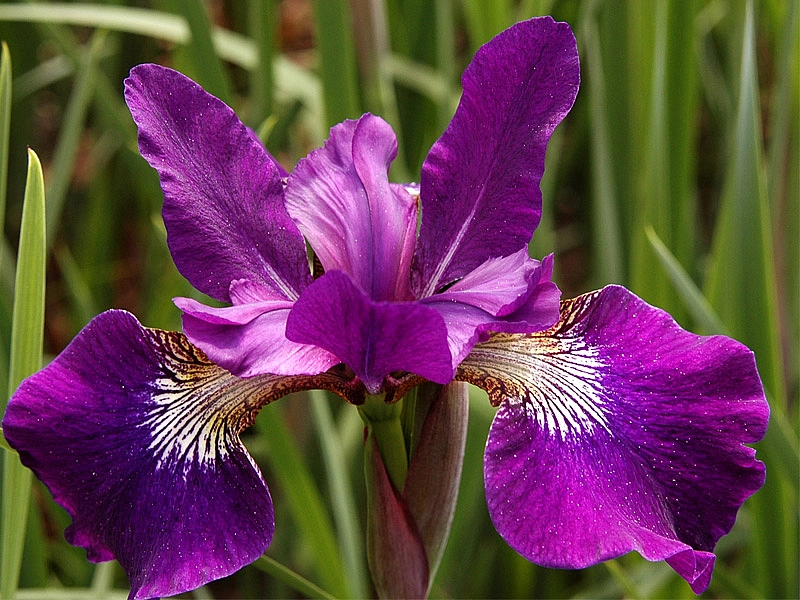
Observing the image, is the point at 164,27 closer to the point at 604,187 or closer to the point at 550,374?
the point at 604,187

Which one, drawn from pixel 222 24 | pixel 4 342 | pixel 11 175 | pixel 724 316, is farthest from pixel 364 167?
pixel 222 24

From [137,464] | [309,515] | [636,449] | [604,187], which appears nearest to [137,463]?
[137,464]

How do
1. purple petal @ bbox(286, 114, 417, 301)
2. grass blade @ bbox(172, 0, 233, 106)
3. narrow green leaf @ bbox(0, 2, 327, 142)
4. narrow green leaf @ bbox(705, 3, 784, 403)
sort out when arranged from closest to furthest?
1. purple petal @ bbox(286, 114, 417, 301)
2. narrow green leaf @ bbox(705, 3, 784, 403)
3. grass blade @ bbox(172, 0, 233, 106)
4. narrow green leaf @ bbox(0, 2, 327, 142)

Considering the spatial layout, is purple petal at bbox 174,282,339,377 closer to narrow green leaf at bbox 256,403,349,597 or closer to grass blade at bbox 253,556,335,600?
grass blade at bbox 253,556,335,600

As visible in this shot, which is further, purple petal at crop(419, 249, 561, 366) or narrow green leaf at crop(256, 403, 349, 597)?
narrow green leaf at crop(256, 403, 349, 597)

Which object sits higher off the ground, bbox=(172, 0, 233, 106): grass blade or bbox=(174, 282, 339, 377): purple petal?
bbox=(172, 0, 233, 106): grass blade

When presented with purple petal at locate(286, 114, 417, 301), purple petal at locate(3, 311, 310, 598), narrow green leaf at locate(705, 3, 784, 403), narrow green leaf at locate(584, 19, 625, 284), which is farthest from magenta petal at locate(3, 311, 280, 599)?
narrow green leaf at locate(584, 19, 625, 284)
